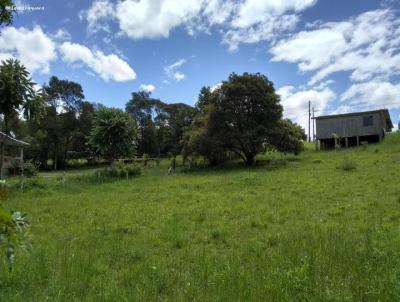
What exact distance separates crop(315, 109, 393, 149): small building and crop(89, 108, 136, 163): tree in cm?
2349

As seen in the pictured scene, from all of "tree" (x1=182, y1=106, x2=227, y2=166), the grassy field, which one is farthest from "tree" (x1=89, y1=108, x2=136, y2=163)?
the grassy field

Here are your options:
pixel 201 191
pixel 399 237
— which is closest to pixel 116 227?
pixel 399 237

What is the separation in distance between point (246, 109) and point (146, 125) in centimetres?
3433

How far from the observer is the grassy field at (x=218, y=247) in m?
5.30

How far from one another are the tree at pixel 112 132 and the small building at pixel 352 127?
23490 mm

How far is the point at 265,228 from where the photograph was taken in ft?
33.7

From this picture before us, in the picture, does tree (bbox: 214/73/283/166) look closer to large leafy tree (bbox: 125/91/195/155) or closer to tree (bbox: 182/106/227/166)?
tree (bbox: 182/106/227/166)

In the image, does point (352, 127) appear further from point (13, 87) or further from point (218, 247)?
point (218, 247)

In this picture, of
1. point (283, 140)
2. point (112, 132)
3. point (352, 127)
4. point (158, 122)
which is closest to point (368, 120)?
point (352, 127)

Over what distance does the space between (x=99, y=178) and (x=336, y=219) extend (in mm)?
20312

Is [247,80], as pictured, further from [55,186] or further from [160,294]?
[160,294]

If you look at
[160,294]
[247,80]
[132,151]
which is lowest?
[160,294]

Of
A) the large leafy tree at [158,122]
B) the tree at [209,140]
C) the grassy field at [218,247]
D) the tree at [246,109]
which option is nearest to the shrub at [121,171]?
the tree at [209,140]

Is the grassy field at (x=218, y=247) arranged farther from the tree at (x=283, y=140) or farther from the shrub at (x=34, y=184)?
the tree at (x=283, y=140)
